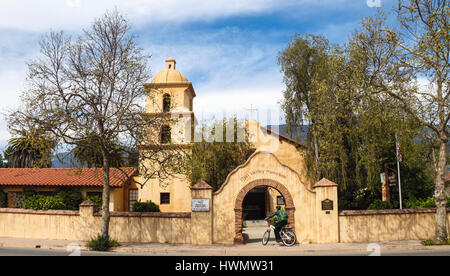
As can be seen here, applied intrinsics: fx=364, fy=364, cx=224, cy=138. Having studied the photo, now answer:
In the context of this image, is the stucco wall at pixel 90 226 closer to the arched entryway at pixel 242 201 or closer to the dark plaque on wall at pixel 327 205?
the arched entryway at pixel 242 201

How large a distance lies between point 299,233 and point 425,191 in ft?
46.4

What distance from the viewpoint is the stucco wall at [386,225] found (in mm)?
17609

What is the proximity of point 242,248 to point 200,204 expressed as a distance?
2921 millimetres

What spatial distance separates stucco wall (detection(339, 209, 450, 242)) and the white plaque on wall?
652 cm

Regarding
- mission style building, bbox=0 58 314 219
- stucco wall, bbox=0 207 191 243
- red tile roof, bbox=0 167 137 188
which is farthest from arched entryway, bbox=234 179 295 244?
red tile roof, bbox=0 167 137 188

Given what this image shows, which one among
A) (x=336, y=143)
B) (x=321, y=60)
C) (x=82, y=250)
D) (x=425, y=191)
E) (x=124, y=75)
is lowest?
(x=82, y=250)

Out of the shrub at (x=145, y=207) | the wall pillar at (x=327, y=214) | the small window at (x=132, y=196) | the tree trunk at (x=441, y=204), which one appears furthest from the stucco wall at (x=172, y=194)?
the tree trunk at (x=441, y=204)

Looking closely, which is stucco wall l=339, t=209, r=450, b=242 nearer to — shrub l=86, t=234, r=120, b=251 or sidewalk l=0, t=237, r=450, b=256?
sidewalk l=0, t=237, r=450, b=256

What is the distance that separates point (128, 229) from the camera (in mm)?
18250

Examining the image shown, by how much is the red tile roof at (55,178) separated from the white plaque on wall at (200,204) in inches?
463

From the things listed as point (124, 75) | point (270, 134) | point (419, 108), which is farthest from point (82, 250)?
point (270, 134)

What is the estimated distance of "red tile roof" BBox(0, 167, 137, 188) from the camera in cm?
2894
